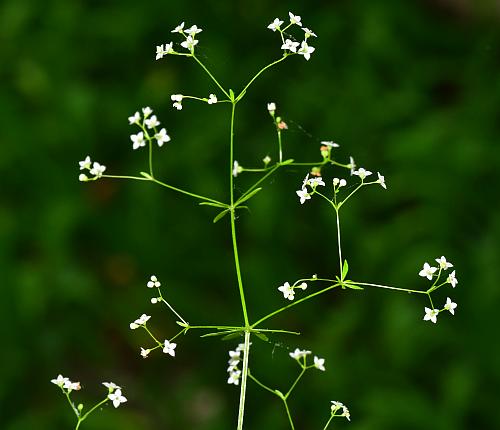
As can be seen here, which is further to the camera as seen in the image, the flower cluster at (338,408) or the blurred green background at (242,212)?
the blurred green background at (242,212)

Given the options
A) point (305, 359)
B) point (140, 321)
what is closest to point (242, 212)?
point (305, 359)

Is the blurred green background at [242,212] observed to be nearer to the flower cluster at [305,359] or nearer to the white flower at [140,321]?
the flower cluster at [305,359]

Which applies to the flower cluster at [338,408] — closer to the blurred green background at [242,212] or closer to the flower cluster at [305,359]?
the flower cluster at [305,359]

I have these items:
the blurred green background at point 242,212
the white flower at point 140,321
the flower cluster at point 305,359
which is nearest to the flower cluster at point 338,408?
the flower cluster at point 305,359

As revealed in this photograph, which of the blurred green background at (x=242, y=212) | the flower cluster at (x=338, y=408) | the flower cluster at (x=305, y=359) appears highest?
the blurred green background at (x=242, y=212)

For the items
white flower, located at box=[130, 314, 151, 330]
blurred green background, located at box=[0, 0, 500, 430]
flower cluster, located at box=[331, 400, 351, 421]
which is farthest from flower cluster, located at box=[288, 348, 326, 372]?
blurred green background, located at box=[0, 0, 500, 430]

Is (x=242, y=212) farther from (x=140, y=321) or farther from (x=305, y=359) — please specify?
(x=140, y=321)

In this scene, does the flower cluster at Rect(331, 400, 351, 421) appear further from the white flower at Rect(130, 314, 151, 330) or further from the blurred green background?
the blurred green background

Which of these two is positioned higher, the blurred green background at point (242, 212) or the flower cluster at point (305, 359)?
the blurred green background at point (242, 212)

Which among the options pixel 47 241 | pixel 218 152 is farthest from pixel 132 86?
pixel 47 241
